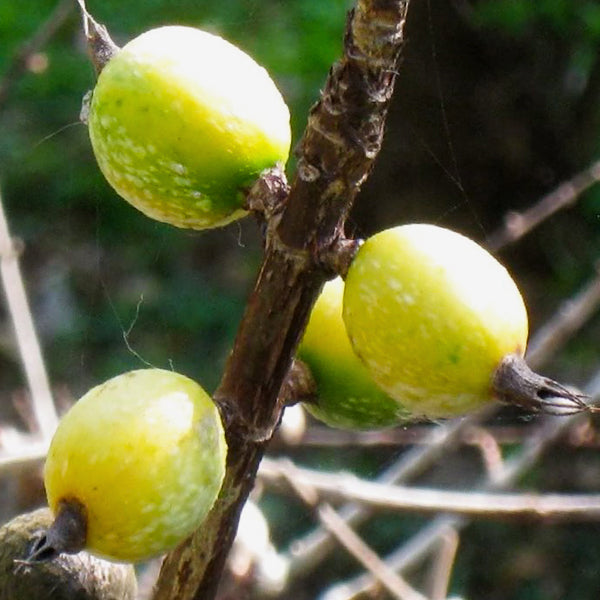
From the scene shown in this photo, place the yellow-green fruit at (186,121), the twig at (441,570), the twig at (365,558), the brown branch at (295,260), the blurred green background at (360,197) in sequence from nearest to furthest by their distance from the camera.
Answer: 1. the brown branch at (295,260)
2. the yellow-green fruit at (186,121)
3. the twig at (365,558)
4. the twig at (441,570)
5. the blurred green background at (360,197)

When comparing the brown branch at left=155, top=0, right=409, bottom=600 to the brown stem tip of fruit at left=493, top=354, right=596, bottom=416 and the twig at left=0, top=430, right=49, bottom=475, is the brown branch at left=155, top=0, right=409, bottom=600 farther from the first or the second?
the twig at left=0, top=430, right=49, bottom=475

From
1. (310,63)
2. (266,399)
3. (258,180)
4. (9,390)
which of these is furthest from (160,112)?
(9,390)

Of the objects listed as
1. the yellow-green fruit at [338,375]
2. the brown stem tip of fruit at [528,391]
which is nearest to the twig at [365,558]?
the yellow-green fruit at [338,375]

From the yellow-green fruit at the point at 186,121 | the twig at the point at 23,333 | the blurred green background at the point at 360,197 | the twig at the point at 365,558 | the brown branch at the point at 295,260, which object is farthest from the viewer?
the blurred green background at the point at 360,197

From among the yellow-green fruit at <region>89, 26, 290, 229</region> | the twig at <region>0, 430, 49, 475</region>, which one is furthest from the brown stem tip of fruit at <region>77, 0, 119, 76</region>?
the twig at <region>0, 430, 49, 475</region>

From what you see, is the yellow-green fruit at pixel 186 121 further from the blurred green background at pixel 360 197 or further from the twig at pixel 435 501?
the blurred green background at pixel 360 197

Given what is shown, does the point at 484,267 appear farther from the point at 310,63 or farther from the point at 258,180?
the point at 310,63
